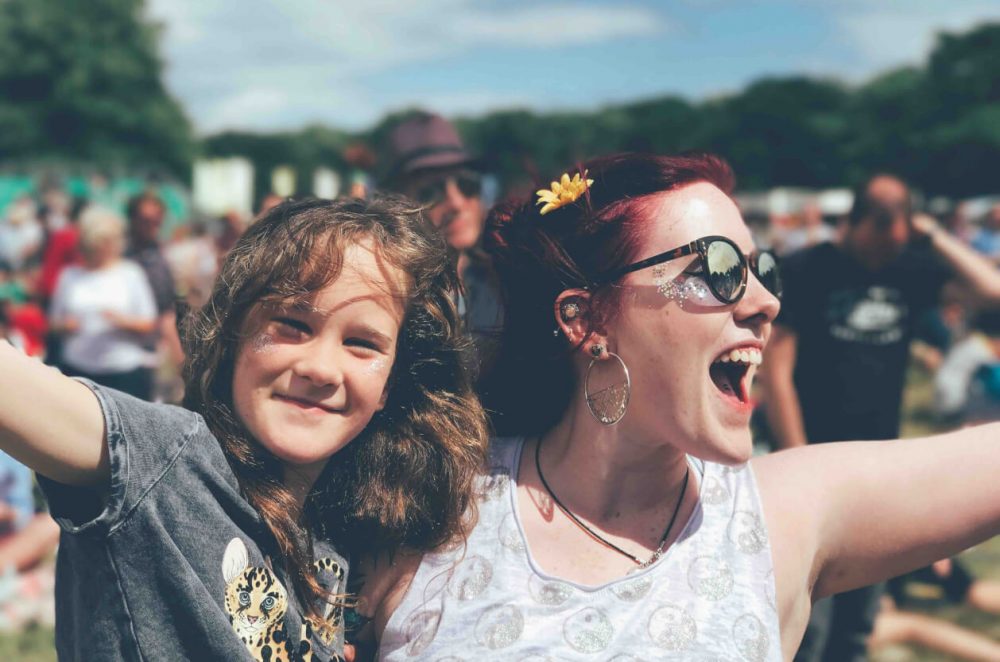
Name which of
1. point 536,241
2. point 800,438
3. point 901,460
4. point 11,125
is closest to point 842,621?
point 800,438

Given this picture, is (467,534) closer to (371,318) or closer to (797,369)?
(371,318)

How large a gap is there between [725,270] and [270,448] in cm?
88

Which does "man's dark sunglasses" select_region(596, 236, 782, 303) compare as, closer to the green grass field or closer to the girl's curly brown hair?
the girl's curly brown hair

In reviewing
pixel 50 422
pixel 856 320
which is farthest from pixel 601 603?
pixel 856 320

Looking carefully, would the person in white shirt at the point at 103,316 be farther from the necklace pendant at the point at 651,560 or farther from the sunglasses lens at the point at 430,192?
the necklace pendant at the point at 651,560

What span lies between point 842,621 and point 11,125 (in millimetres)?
56416

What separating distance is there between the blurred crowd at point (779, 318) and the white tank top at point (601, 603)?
54 centimetres

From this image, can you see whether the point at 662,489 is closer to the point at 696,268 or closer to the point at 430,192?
the point at 696,268

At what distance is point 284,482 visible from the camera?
185 centimetres

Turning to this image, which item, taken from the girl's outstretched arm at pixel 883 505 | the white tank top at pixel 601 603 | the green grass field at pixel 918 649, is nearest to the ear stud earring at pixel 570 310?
the white tank top at pixel 601 603

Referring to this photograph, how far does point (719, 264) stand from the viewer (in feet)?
5.93

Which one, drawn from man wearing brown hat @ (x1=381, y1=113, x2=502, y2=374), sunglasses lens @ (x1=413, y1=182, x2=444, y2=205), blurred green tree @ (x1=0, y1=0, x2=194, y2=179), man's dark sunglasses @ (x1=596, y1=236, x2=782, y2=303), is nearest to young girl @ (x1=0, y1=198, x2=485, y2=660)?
man's dark sunglasses @ (x1=596, y1=236, x2=782, y2=303)

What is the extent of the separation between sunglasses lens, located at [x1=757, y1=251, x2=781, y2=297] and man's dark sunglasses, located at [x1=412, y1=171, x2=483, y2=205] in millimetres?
2213

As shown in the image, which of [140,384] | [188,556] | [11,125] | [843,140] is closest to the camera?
[188,556]
